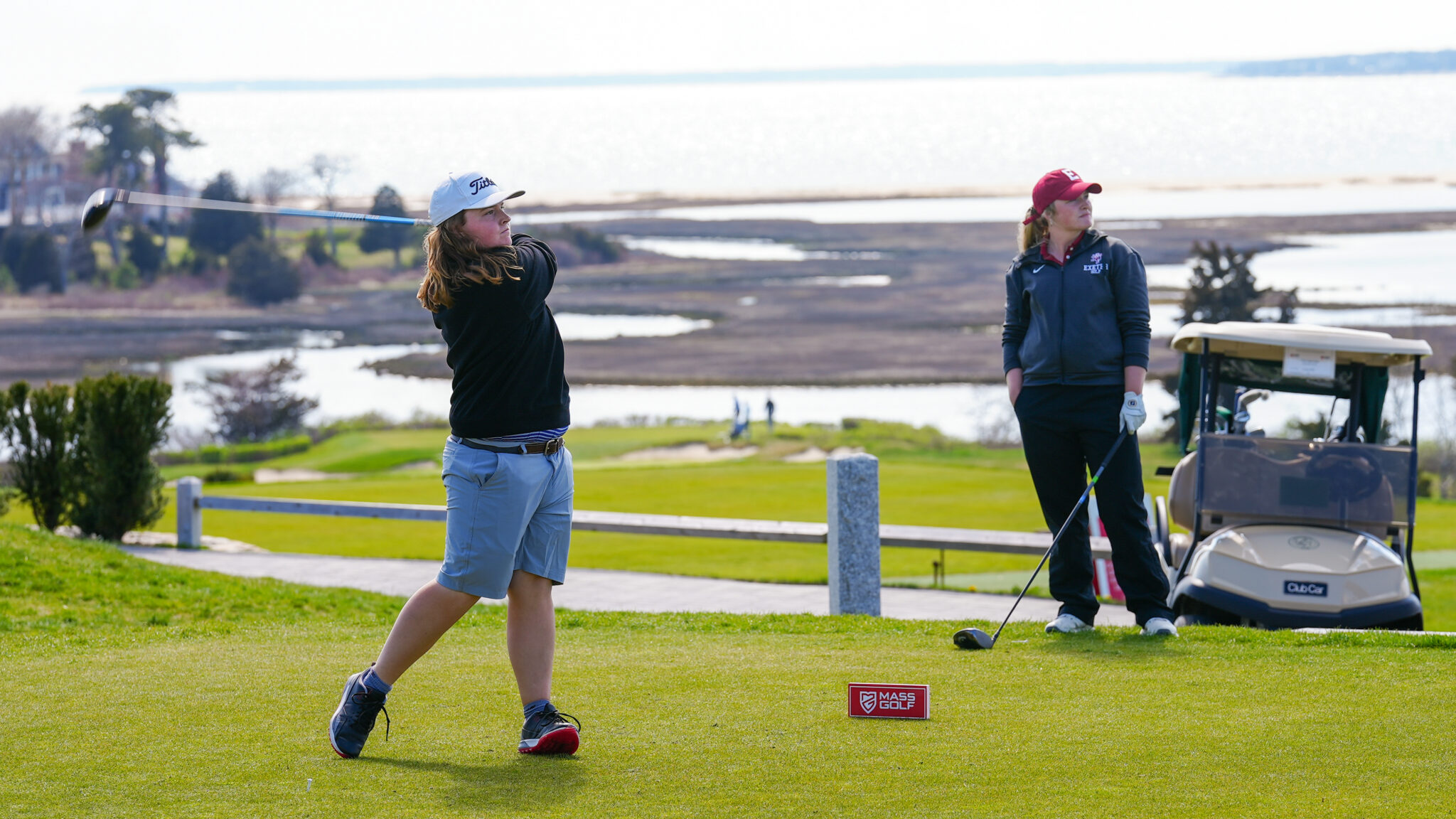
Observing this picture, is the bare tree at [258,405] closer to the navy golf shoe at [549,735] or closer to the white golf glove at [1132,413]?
the white golf glove at [1132,413]

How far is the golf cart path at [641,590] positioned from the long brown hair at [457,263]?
5906 mm

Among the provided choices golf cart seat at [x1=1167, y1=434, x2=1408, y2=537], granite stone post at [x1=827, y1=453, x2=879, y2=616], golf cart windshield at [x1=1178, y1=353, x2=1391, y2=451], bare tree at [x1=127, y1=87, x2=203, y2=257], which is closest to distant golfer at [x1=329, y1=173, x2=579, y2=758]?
granite stone post at [x1=827, y1=453, x2=879, y2=616]

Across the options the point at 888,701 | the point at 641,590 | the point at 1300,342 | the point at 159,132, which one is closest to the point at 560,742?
the point at 888,701

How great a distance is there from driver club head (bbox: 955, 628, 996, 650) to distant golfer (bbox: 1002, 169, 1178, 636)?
55cm

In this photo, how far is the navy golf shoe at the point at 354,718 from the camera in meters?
4.11

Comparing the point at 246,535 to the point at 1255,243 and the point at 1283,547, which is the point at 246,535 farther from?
the point at 1255,243

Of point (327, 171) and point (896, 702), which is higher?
point (327, 171)

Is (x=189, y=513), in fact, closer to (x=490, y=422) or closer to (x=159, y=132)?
(x=490, y=422)

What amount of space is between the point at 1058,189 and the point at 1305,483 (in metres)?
2.49

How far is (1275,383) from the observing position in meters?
8.20

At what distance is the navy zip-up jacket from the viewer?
6000 mm

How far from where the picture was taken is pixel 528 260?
4.14m

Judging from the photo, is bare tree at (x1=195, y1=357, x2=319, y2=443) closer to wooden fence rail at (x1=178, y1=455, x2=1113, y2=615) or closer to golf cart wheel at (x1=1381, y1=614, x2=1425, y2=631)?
wooden fence rail at (x1=178, y1=455, x2=1113, y2=615)

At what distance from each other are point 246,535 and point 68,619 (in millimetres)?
9065
